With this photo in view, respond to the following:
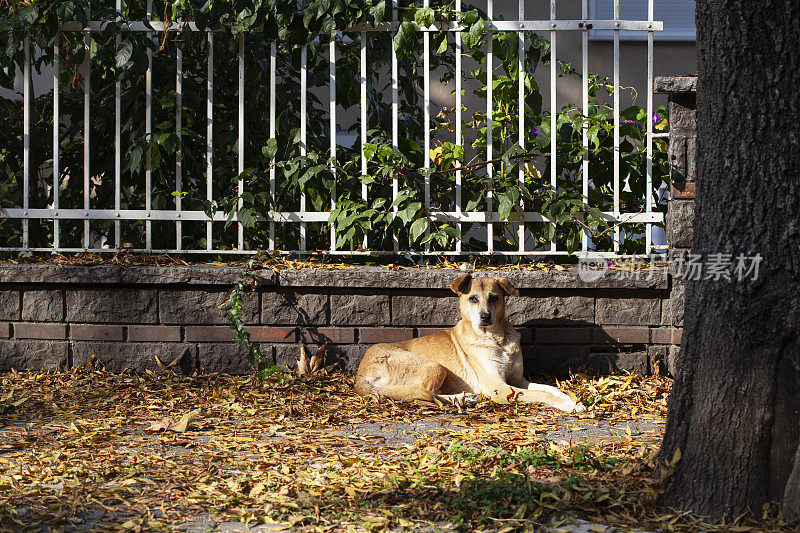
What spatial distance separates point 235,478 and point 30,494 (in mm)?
773

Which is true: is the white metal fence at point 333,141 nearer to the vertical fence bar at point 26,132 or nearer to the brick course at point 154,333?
the vertical fence bar at point 26,132

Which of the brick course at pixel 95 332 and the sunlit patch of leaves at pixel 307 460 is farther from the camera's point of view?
the brick course at pixel 95 332

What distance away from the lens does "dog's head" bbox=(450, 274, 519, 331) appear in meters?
4.70

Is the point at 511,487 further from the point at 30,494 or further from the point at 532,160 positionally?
the point at 532,160

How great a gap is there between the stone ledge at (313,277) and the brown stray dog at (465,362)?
0.29 m

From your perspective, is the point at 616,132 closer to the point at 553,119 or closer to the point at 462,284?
the point at 553,119

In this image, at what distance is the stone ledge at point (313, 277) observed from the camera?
5059 millimetres

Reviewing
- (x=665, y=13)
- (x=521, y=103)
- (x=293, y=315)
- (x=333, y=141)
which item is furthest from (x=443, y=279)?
(x=665, y=13)

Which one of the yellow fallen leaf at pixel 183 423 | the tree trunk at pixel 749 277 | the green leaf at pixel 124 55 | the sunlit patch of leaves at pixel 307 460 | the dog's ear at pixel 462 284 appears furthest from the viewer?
the green leaf at pixel 124 55

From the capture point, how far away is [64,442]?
3.80 metres

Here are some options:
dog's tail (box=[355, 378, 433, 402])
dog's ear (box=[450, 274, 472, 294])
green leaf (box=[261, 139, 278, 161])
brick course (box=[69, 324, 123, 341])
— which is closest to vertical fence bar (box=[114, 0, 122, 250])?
brick course (box=[69, 324, 123, 341])

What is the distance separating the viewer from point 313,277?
5.11 meters

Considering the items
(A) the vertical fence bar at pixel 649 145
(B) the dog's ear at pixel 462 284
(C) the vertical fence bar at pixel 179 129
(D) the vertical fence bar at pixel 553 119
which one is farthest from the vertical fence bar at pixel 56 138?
(A) the vertical fence bar at pixel 649 145

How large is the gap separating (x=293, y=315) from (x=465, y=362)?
46.3 inches
